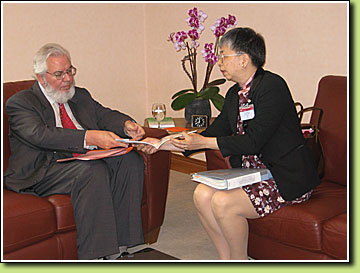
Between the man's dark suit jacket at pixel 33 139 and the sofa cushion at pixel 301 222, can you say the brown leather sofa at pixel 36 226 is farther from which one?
the sofa cushion at pixel 301 222

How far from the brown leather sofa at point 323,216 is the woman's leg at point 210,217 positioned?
0.18 m

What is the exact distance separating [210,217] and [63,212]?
2.37ft

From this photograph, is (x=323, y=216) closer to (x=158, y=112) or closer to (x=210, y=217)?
(x=210, y=217)

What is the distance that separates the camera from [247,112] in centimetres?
251

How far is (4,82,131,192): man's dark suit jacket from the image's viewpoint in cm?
263

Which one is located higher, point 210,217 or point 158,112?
point 158,112

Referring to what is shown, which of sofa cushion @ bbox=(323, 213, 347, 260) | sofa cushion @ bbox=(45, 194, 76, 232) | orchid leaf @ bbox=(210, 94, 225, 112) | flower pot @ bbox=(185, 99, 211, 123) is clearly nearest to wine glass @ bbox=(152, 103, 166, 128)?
flower pot @ bbox=(185, 99, 211, 123)

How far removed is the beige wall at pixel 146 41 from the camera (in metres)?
3.46

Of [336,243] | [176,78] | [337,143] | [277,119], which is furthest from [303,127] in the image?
[176,78]

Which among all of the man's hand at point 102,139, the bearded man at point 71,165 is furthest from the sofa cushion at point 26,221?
the man's hand at point 102,139

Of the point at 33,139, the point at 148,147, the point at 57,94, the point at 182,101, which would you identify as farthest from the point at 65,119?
the point at 182,101

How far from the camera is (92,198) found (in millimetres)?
2539

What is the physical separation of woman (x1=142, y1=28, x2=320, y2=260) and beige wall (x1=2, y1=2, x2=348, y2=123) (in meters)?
1.05

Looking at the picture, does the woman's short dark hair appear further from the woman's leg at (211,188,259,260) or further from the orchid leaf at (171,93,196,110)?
the orchid leaf at (171,93,196,110)
